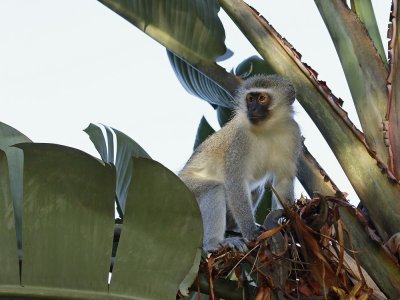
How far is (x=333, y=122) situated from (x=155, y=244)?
1441 mm

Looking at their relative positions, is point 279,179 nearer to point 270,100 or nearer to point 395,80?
point 270,100

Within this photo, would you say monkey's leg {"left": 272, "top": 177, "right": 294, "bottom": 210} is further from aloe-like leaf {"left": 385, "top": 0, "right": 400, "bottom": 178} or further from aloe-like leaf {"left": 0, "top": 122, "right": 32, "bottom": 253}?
aloe-like leaf {"left": 0, "top": 122, "right": 32, "bottom": 253}

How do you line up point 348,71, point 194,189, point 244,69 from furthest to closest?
point 244,69 → point 194,189 → point 348,71

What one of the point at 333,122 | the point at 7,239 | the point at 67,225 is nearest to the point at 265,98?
the point at 333,122

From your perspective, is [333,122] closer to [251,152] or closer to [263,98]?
[251,152]

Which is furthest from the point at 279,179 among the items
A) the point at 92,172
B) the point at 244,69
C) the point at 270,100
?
the point at 92,172

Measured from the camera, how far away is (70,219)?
2.82 meters

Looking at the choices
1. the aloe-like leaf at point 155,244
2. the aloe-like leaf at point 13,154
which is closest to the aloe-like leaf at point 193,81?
the aloe-like leaf at point 13,154

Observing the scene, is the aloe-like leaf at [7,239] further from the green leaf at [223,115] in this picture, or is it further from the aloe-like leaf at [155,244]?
the green leaf at [223,115]

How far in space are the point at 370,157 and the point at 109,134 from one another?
1581 mm

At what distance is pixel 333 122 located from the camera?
3996 mm

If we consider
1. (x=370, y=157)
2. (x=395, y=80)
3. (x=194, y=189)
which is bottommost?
(x=194, y=189)

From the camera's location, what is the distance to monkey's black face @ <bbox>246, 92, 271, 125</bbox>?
543cm

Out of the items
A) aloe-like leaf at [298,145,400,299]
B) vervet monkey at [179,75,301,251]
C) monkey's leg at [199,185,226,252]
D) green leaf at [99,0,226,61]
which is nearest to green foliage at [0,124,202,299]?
aloe-like leaf at [298,145,400,299]
